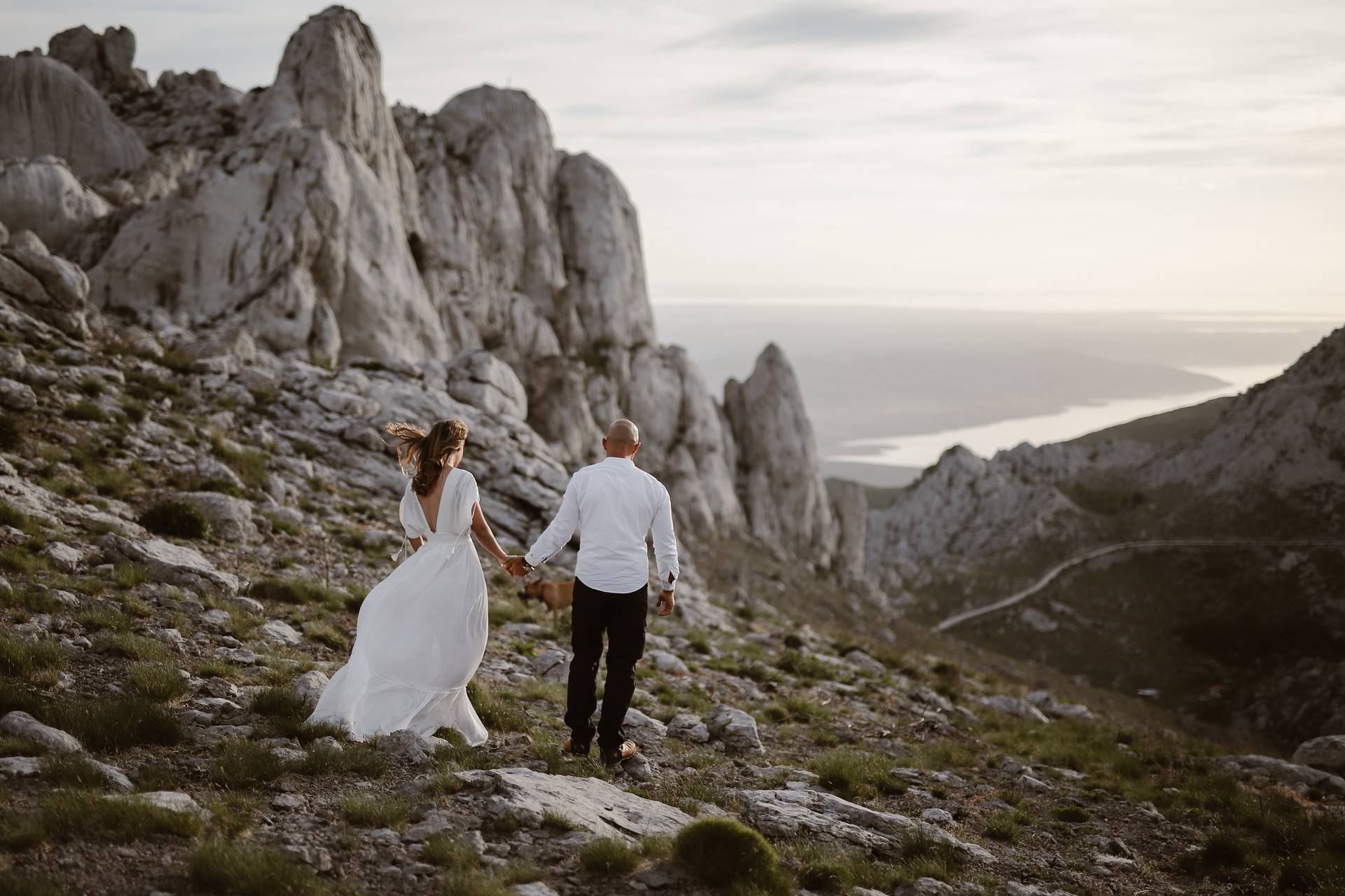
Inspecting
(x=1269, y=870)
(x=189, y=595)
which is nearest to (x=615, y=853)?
Result: (x=1269, y=870)

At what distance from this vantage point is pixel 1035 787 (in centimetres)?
1248

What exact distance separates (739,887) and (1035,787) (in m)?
8.00

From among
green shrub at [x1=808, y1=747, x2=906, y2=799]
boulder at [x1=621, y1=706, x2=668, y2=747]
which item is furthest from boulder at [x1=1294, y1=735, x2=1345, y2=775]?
boulder at [x1=621, y1=706, x2=668, y2=747]

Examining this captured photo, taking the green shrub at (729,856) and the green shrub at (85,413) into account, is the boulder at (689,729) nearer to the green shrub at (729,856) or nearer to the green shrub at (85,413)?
the green shrub at (729,856)

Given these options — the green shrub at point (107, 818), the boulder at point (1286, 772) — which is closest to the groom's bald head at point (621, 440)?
the green shrub at point (107, 818)

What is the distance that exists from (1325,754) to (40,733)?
2077 cm

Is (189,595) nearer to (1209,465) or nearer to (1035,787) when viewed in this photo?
(1035,787)

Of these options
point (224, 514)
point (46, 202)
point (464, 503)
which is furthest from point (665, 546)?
point (46, 202)

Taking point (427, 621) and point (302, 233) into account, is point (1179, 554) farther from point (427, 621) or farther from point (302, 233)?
point (427, 621)

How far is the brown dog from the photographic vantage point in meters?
17.9

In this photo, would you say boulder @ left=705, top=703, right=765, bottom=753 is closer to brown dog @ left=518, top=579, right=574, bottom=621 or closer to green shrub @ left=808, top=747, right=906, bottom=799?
green shrub @ left=808, top=747, right=906, bottom=799

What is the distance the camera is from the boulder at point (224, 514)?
16.1 meters

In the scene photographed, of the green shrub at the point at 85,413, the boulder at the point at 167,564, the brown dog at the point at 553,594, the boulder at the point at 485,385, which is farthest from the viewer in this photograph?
the boulder at the point at 485,385

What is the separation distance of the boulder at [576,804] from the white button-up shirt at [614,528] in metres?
Result: 2.18
